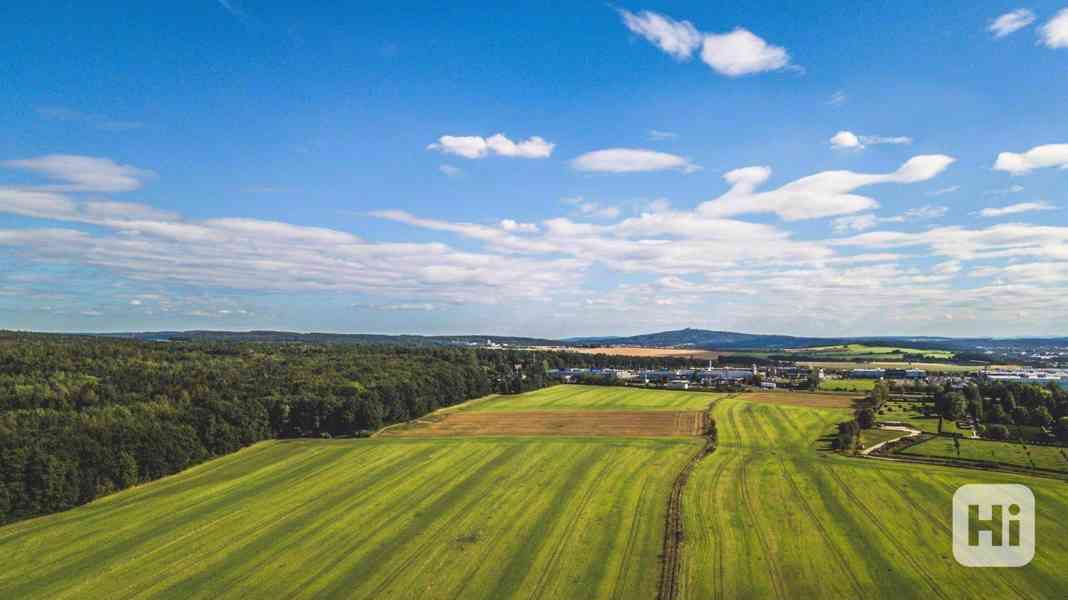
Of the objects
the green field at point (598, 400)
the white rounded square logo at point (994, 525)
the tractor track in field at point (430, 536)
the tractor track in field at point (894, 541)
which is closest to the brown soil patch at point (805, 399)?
the green field at point (598, 400)

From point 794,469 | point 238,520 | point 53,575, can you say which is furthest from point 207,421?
point 794,469

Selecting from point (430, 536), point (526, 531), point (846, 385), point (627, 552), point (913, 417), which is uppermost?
point (846, 385)

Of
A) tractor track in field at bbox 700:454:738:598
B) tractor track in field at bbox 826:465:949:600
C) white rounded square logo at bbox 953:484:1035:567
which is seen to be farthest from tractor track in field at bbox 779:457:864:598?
white rounded square logo at bbox 953:484:1035:567

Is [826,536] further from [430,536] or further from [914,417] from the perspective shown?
[914,417]

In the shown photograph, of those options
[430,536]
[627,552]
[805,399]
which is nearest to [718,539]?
[627,552]

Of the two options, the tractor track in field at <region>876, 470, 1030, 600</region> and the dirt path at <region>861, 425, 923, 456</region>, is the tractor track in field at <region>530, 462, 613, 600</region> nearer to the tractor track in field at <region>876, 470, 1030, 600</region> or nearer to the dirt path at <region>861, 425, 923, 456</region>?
the tractor track in field at <region>876, 470, 1030, 600</region>

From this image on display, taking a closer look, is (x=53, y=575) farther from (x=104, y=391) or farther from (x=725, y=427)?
(x=725, y=427)

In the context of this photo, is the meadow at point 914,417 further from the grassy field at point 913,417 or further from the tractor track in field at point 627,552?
the tractor track in field at point 627,552
